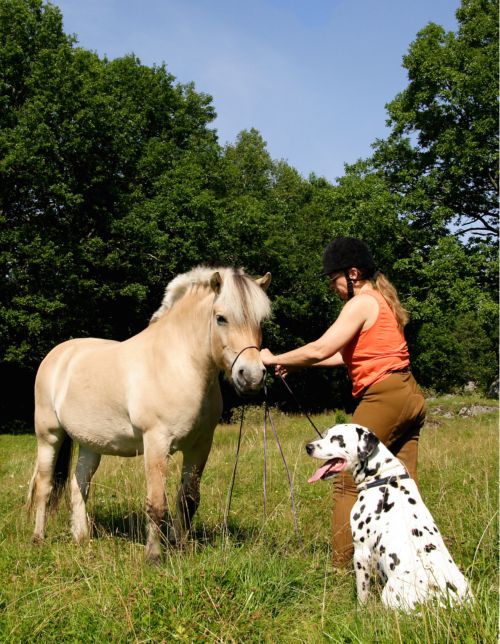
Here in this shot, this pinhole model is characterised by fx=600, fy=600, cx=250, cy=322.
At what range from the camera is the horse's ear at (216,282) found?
4871 mm

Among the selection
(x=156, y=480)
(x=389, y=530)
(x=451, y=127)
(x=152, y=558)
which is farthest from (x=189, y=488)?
(x=451, y=127)

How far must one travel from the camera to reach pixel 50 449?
21.4 ft

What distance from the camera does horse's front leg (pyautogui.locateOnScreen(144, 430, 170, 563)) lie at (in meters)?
4.84

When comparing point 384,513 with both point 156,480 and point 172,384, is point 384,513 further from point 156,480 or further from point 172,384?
point 172,384

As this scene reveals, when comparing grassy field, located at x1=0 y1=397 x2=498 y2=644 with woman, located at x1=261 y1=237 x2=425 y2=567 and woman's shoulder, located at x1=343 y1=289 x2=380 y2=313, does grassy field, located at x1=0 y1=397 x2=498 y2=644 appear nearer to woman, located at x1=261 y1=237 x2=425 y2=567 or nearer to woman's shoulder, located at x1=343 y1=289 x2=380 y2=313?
woman, located at x1=261 y1=237 x2=425 y2=567

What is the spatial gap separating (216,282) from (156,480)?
5.54 ft

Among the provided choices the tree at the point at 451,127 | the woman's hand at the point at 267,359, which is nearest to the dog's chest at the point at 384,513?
the woman's hand at the point at 267,359

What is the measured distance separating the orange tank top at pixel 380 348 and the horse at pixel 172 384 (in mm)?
744

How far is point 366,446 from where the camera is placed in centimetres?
396

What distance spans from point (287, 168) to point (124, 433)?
39962 millimetres

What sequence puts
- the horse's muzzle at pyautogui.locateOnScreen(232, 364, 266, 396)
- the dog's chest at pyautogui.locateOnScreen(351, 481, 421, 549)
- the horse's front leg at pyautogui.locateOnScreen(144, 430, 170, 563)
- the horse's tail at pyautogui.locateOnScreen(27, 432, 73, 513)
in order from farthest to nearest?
the horse's tail at pyautogui.locateOnScreen(27, 432, 73, 513) < the horse's front leg at pyautogui.locateOnScreen(144, 430, 170, 563) < the horse's muzzle at pyautogui.locateOnScreen(232, 364, 266, 396) < the dog's chest at pyautogui.locateOnScreen(351, 481, 421, 549)

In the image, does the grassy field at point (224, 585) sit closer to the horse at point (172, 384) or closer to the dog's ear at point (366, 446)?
the horse at point (172, 384)

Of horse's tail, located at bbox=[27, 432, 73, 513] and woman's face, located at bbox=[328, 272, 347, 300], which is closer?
woman's face, located at bbox=[328, 272, 347, 300]

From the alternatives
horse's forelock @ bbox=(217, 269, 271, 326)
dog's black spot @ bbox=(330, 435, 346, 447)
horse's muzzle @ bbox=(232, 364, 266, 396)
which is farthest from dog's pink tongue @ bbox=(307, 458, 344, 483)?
horse's forelock @ bbox=(217, 269, 271, 326)
